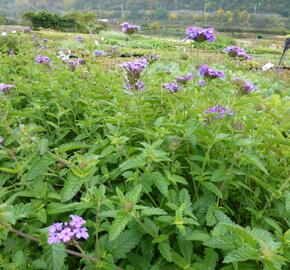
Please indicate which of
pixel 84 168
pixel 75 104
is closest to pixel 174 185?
pixel 84 168

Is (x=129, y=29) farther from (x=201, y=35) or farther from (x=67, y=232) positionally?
(x=67, y=232)

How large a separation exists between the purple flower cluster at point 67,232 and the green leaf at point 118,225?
0.15m

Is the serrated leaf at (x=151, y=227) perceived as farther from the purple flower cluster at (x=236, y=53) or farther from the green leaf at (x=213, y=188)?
the purple flower cluster at (x=236, y=53)

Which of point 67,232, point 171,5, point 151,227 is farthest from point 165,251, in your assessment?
point 171,5

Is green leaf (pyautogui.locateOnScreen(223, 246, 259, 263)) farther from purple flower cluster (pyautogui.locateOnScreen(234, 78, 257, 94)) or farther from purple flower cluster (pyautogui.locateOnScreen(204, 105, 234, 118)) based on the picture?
purple flower cluster (pyautogui.locateOnScreen(234, 78, 257, 94))

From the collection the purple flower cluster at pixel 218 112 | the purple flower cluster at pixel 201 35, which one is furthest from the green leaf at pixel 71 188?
the purple flower cluster at pixel 201 35

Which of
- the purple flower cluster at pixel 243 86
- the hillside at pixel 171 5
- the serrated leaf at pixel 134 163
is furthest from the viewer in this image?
the hillside at pixel 171 5

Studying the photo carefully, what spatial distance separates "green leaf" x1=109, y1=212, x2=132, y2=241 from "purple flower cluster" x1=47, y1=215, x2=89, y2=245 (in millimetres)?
152

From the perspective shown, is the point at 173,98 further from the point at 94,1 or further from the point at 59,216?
the point at 94,1

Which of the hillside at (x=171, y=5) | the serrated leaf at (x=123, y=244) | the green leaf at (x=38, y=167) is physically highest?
the green leaf at (x=38, y=167)

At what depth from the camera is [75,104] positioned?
3221mm

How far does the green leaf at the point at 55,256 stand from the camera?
1629 millimetres

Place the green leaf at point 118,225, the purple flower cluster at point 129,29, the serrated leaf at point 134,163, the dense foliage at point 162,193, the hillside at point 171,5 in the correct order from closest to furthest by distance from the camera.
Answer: the green leaf at point 118,225, the dense foliage at point 162,193, the serrated leaf at point 134,163, the purple flower cluster at point 129,29, the hillside at point 171,5

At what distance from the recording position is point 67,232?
1.42m
